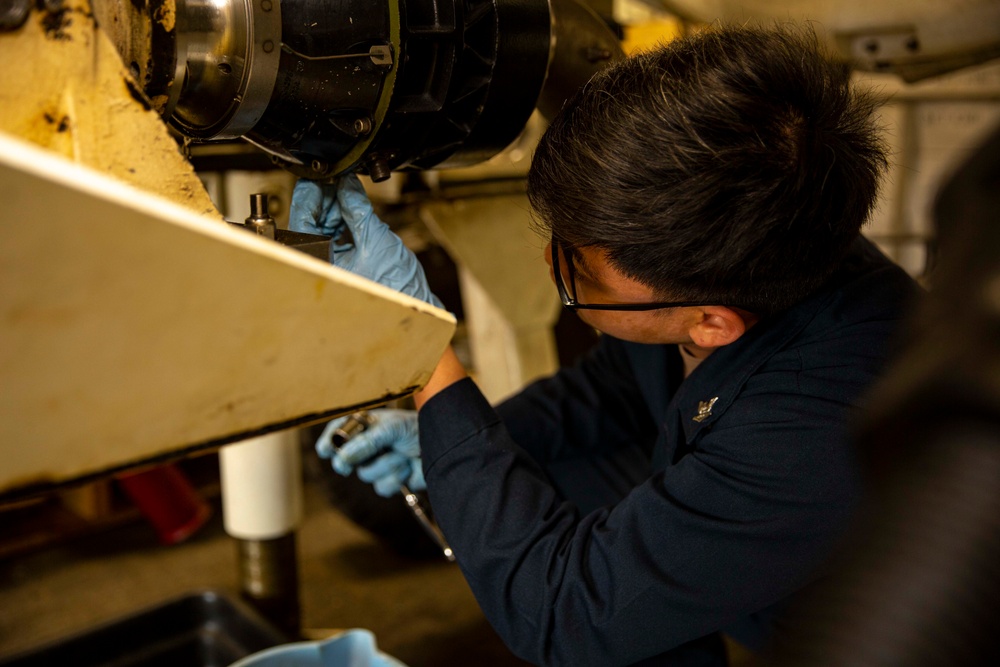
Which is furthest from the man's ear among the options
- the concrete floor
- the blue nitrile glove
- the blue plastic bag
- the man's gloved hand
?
the concrete floor

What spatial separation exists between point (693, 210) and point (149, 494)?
1466 mm

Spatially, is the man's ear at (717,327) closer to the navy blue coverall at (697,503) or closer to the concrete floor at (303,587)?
the navy blue coverall at (697,503)

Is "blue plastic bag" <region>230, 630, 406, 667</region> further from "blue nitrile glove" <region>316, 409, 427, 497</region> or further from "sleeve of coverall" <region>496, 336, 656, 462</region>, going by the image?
"sleeve of coverall" <region>496, 336, 656, 462</region>

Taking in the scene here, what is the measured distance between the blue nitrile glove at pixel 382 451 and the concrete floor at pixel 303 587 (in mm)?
567

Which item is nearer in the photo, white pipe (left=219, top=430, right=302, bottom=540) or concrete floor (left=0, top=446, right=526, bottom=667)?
white pipe (left=219, top=430, right=302, bottom=540)

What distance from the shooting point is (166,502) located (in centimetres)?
175

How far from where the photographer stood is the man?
68 centimetres

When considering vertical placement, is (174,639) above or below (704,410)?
below

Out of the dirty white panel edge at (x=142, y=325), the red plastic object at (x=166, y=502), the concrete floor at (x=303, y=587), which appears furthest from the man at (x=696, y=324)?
the red plastic object at (x=166, y=502)

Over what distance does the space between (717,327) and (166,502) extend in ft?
4.59

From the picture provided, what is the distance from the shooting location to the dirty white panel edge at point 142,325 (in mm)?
333

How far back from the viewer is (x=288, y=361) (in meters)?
0.44

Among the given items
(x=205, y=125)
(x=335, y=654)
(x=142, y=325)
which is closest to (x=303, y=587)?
(x=335, y=654)

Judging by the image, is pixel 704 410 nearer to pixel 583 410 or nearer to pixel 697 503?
pixel 697 503
